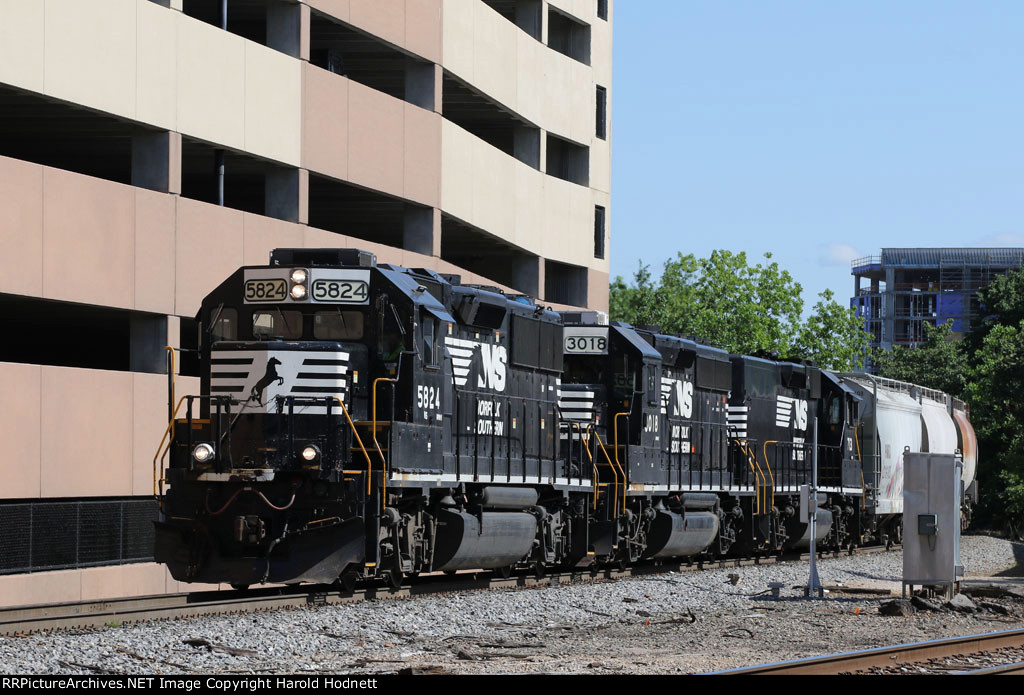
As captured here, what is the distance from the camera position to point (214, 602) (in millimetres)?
15766

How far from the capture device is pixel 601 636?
14914 millimetres

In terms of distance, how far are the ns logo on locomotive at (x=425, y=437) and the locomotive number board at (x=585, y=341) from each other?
0.09 feet

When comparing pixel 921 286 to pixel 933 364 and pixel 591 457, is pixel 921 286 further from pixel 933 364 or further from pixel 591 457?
pixel 591 457

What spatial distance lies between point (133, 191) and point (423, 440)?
8748 millimetres

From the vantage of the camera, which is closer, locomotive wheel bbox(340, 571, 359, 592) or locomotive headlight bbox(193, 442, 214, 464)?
locomotive headlight bbox(193, 442, 214, 464)

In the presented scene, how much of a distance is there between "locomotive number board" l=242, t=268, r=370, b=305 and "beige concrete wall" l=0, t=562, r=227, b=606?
19.6 ft

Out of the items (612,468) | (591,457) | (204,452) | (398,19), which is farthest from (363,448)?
(398,19)

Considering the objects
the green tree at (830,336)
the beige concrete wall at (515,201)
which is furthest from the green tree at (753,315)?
the beige concrete wall at (515,201)

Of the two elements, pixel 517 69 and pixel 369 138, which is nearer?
pixel 369 138

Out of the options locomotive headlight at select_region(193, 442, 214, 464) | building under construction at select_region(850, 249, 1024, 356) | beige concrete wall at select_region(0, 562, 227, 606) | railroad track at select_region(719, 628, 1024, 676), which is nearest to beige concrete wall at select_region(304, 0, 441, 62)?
beige concrete wall at select_region(0, 562, 227, 606)

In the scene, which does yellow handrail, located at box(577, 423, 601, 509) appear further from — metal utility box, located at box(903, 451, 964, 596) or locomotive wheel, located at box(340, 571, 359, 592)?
locomotive wheel, located at box(340, 571, 359, 592)

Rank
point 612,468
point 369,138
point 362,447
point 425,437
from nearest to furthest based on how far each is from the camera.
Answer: point 362,447 < point 425,437 < point 612,468 < point 369,138

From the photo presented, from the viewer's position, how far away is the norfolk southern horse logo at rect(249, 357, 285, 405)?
16.5 meters

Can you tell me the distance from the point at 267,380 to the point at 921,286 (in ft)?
609
